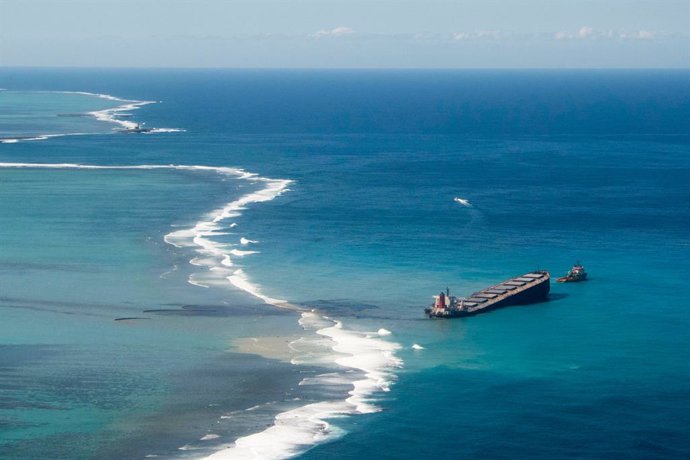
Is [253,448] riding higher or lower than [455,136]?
lower

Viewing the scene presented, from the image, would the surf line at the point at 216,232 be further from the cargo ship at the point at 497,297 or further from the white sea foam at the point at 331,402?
the cargo ship at the point at 497,297

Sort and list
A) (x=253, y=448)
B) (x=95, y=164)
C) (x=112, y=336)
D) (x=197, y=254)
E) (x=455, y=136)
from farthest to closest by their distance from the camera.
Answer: (x=455, y=136), (x=95, y=164), (x=197, y=254), (x=112, y=336), (x=253, y=448)

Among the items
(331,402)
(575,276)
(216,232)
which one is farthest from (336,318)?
(216,232)

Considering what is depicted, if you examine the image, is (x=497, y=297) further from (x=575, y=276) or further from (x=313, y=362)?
(x=313, y=362)

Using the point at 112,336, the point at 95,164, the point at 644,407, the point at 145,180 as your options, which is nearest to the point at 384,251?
the point at 112,336

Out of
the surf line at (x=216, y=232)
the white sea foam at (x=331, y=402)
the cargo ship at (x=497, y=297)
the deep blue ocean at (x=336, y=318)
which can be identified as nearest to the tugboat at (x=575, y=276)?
the deep blue ocean at (x=336, y=318)

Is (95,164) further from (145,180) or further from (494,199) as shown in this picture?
(494,199)
